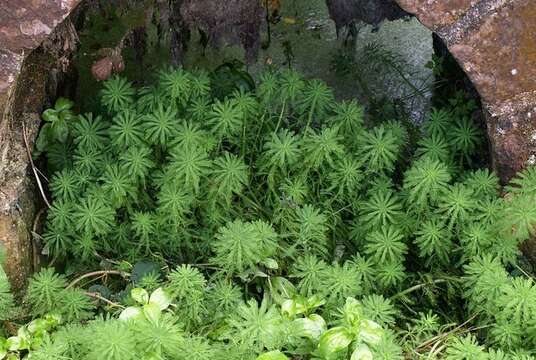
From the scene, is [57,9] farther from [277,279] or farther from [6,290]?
[277,279]

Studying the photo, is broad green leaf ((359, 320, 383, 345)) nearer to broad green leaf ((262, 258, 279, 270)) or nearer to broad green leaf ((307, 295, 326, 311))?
broad green leaf ((307, 295, 326, 311))

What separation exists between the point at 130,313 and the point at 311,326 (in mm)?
571

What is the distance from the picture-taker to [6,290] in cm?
278

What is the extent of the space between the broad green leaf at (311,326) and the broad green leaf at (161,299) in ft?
1.36

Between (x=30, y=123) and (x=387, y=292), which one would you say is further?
(x=30, y=123)

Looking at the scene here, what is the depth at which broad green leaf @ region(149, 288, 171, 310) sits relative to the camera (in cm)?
273

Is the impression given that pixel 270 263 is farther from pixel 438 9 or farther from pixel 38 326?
pixel 438 9

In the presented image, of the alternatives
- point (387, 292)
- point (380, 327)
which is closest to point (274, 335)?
point (380, 327)

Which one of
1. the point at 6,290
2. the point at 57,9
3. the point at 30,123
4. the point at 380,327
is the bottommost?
the point at 380,327

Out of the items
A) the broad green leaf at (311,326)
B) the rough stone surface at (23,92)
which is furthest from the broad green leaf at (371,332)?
the rough stone surface at (23,92)

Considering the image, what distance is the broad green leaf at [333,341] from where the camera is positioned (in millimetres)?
2559

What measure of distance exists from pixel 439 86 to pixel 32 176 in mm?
1731

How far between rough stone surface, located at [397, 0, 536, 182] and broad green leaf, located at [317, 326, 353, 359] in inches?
36.8

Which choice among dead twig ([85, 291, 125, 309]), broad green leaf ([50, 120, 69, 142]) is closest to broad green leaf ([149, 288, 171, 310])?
dead twig ([85, 291, 125, 309])
